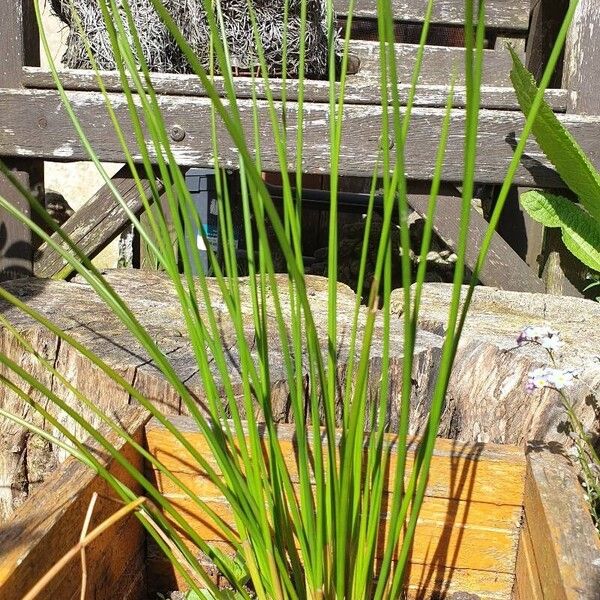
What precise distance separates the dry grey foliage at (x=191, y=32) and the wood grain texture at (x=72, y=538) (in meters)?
1.95

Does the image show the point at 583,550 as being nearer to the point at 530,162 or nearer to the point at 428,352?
the point at 428,352

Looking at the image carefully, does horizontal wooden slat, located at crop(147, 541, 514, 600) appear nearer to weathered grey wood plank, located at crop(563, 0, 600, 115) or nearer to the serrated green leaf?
the serrated green leaf

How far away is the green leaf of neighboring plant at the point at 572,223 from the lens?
2354 millimetres

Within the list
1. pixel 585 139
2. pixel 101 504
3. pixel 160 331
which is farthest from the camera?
pixel 585 139

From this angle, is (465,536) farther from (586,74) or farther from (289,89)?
(586,74)

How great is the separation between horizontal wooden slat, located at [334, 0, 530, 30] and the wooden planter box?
111 inches

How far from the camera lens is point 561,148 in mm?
2092

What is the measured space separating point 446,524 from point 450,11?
120 inches

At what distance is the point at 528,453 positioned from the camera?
1.08 m

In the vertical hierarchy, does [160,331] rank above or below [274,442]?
below

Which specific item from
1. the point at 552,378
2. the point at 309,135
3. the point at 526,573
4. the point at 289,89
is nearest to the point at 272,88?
the point at 289,89

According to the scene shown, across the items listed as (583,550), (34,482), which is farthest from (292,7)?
(583,550)

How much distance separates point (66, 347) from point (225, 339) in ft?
1.02

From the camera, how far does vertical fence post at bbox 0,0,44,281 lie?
8.08ft
